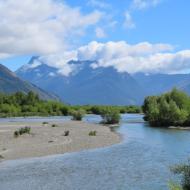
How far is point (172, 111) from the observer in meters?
114

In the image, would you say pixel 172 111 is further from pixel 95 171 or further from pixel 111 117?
pixel 95 171

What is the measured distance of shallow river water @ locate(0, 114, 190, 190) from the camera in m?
33.7

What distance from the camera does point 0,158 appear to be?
47500mm

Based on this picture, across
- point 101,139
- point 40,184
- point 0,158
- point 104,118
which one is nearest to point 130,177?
point 40,184

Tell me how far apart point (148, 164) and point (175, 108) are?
71.0 m

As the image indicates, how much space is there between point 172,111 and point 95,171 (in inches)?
3022

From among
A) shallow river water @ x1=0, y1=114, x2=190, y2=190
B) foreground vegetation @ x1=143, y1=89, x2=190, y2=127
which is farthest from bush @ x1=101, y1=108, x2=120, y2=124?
shallow river water @ x1=0, y1=114, x2=190, y2=190

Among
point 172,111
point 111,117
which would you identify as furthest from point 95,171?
point 111,117

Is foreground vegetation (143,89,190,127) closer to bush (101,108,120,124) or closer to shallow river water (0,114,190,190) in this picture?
bush (101,108,120,124)

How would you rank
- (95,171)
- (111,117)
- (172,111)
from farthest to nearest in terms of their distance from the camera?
(111,117) < (172,111) < (95,171)

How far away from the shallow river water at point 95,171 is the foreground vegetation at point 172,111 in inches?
2269

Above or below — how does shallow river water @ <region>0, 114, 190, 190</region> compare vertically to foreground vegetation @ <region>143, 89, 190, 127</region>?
below

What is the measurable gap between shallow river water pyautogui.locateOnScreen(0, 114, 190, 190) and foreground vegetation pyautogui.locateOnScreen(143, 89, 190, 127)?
189 ft

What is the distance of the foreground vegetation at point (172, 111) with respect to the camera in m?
114
